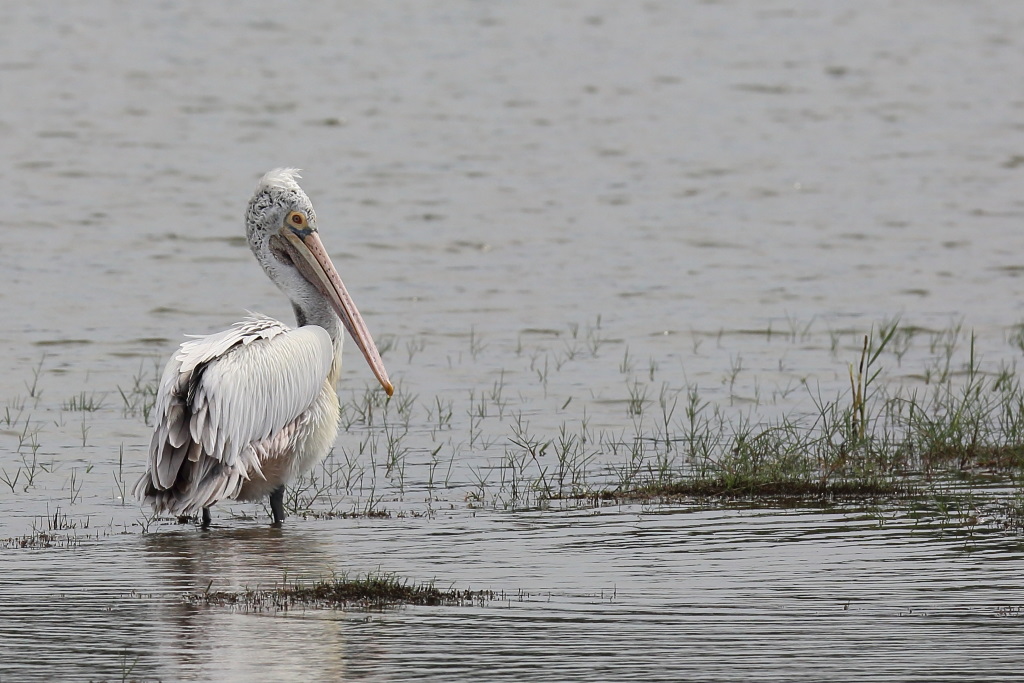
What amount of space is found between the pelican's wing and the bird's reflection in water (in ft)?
0.65

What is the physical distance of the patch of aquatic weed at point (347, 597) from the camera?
17.5 feet

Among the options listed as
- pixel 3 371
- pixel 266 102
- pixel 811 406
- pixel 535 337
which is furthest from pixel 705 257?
pixel 266 102

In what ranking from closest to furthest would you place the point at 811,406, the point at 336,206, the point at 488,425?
the point at 488,425 → the point at 811,406 → the point at 336,206

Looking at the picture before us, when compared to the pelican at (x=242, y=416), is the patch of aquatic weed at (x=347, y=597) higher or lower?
lower

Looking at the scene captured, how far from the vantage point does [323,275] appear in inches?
305

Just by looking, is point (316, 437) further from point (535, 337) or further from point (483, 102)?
point (483, 102)

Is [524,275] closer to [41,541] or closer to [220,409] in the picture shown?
[220,409]

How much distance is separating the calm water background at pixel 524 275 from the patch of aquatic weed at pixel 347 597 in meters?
0.09

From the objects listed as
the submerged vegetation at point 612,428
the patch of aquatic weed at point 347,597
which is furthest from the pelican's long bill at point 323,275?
the patch of aquatic weed at point 347,597

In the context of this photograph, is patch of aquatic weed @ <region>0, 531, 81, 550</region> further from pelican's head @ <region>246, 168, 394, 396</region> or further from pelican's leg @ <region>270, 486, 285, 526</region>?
pelican's head @ <region>246, 168, 394, 396</region>

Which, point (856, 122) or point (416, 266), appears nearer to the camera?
point (416, 266)

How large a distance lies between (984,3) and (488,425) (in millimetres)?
27695

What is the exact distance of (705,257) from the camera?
14609 mm

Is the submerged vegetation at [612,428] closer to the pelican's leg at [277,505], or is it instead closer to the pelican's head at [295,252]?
the pelican's leg at [277,505]
